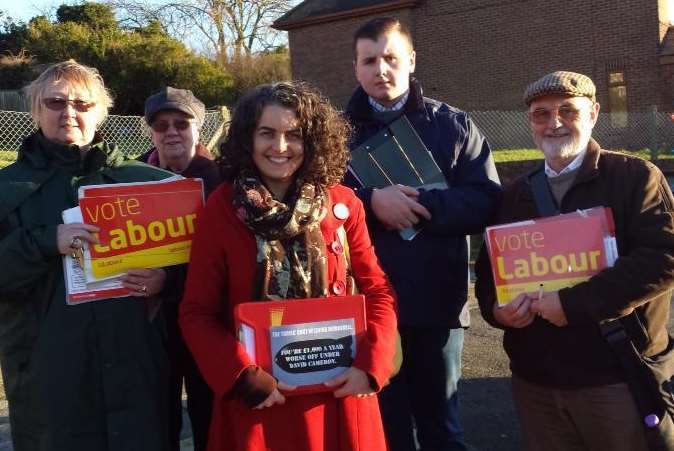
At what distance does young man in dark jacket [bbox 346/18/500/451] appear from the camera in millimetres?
3119

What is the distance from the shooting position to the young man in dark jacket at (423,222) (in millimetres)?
3119

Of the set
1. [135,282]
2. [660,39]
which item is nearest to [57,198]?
[135,282]

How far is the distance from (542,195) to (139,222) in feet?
5.43

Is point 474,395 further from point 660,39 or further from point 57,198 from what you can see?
point 660,39

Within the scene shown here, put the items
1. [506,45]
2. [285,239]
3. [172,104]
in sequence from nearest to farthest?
[285,239]
[172,104]
[506,45]

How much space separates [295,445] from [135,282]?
92cm

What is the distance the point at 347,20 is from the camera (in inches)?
1024

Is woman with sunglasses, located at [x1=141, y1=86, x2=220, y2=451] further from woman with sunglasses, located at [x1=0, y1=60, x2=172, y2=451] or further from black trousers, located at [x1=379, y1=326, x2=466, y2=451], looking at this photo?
black trousers, located at [x1=379, y1=326, x2=466, y2=451]

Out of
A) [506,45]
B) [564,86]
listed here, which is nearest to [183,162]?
[564,86]

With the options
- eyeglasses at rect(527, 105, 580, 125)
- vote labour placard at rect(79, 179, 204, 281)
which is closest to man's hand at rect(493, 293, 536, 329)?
eyeglasses at rect(527, 105, 580, 125)

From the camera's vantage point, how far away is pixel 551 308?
270cm

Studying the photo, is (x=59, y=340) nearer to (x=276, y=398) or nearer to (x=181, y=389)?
(x=181, y=389)

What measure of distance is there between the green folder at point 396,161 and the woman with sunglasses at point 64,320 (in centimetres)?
108

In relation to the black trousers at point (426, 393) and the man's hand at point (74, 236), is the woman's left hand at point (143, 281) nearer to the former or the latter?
the man's hand at point (74, 236)
